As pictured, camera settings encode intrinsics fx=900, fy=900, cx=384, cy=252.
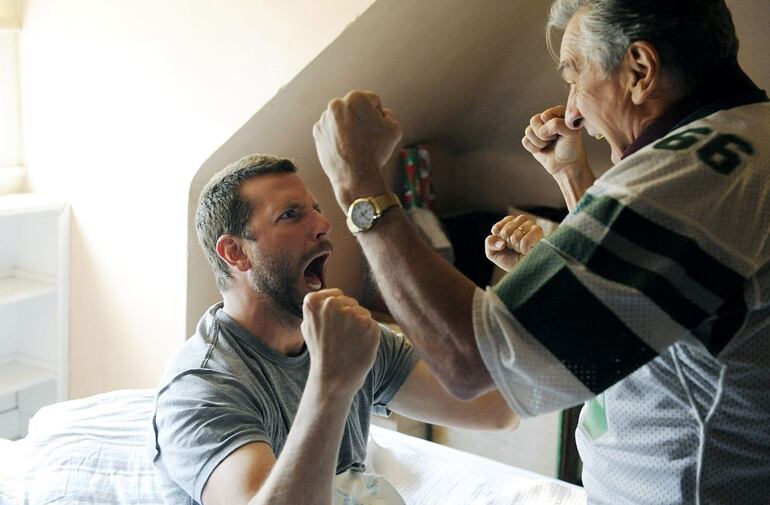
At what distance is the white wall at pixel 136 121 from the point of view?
2336 millimetres

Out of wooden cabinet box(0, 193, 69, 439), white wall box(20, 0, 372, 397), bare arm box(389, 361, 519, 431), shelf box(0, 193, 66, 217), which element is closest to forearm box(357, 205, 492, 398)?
bare arm box(389, 361, 519, 431)

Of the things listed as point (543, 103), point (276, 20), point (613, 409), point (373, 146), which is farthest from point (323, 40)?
point (613, 409)

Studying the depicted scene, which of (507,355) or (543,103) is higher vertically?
(543,103)

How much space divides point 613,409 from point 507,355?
22 cm

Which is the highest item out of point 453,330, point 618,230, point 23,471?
point 618,230

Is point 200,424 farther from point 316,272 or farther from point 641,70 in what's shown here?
point 641,70

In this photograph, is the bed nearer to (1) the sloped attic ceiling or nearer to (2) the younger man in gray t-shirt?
(2) the younger man in gray t-shirt

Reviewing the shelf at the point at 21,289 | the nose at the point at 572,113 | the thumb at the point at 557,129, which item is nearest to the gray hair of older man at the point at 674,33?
the nose at the point at 572,113

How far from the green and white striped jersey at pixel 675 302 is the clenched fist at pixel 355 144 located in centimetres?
18

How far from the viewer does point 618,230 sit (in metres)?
0.83

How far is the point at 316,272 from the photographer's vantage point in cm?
176

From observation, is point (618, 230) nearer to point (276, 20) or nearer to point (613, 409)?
point (613, 409)

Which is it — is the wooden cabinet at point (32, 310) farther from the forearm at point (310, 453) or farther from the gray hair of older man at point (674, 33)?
the gray hair of older man at point (674, 33)

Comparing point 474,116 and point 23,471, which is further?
point 474,116
